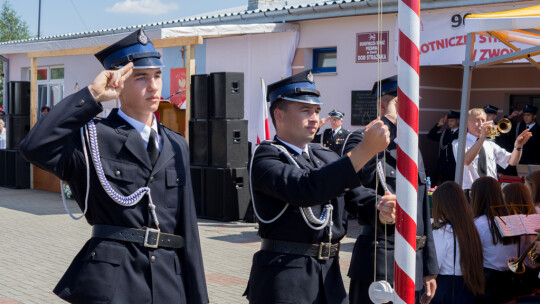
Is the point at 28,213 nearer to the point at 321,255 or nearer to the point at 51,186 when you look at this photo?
the point at 51,186

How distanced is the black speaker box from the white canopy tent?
13.2 m

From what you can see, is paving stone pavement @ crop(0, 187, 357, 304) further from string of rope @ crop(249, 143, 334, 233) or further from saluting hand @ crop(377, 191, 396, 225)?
saluting hand @ crop(377, 191, 396, 225)

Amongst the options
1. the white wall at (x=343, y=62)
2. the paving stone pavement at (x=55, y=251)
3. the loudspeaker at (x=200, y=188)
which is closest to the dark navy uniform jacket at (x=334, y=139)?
the white wall at (x=343, y=62)

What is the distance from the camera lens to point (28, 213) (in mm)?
14016

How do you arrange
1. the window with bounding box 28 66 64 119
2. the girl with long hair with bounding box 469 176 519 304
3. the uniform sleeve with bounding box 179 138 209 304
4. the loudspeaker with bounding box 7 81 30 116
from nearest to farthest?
the uniform sleeve with bounding box 179 138 209 304 → the girl with long hair with bounding box 469 176 519 304 → the loudspeaker with bounding box 7 81 30 116 → the window with bounding box 28 66 64 119

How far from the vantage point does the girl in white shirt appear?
528cm

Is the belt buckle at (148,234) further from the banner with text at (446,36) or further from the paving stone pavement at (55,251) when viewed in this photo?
the banner with text at (446,36)

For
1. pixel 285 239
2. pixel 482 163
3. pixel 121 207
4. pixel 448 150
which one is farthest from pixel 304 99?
pixel 448 150

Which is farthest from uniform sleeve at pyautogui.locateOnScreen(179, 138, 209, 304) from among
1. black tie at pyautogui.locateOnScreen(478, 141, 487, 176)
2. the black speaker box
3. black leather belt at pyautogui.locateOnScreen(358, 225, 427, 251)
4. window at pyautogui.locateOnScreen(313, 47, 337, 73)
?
the black speaker box

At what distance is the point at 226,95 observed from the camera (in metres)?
12.9

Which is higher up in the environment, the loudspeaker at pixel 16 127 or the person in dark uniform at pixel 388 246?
the loudspeaker at pixel 16 127

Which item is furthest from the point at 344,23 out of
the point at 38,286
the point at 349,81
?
the point at 38,286

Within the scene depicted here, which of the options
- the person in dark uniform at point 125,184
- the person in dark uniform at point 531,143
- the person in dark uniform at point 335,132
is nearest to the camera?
the person in dark uniform at point 125,184

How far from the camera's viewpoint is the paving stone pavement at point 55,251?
7791mm
